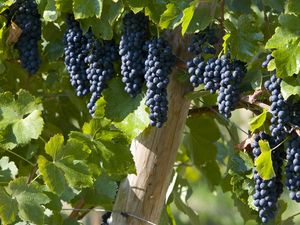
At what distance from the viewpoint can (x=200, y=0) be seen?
238 cm

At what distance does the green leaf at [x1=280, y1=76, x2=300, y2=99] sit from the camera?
222 cm

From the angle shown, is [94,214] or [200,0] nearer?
[200,0]

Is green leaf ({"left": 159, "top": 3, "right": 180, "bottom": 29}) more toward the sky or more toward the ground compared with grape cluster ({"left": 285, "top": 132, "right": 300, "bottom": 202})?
more toward the sky

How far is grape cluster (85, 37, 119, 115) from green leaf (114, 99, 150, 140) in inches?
4.7

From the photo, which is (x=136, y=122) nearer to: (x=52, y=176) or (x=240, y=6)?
(x=52, y=176)

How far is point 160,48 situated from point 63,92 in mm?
798

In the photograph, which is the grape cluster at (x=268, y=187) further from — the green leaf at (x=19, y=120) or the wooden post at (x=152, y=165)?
the green leaf at (x=19, y=120)

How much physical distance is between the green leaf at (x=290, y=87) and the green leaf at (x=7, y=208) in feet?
2.79

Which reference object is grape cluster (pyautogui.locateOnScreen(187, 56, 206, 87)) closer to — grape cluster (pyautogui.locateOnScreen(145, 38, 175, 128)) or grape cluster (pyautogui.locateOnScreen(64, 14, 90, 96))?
grape cluster (pyautogui.locateOnScreen(145, 38, 175, 128))

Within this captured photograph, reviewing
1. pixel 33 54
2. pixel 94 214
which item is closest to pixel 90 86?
pixel 33 54

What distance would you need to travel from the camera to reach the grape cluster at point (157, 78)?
2.44 meters

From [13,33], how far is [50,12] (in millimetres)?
176

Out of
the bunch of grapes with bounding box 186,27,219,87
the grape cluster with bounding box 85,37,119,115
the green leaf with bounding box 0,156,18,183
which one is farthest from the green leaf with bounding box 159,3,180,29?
the green leaf with bounding box 0,156,18,183

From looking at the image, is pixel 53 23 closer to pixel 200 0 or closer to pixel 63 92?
pixel 63 92
